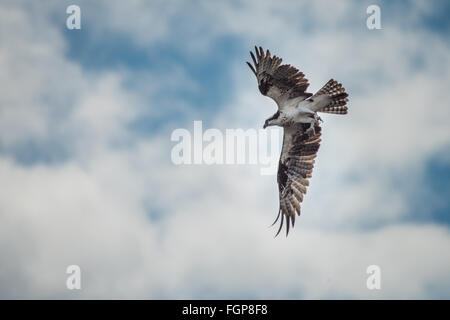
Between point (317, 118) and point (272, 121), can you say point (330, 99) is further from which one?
point (272, 121)

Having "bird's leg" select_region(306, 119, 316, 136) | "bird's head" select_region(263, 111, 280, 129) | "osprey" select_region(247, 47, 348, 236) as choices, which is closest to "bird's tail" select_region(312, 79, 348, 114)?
"osprey" select_region(247, 47, 348, 236)

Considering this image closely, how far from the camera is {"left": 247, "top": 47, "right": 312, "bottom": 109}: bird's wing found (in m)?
18.4

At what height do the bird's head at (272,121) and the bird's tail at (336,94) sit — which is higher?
the bird's tail at (336,94)

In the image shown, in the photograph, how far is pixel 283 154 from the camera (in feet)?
68.7

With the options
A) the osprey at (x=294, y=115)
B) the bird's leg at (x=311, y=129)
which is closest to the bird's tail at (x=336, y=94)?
the osprey at (x=294, y=115)

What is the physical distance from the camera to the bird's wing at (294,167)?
20391 millimetres

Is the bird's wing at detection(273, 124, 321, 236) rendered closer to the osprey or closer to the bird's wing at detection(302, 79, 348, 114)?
the osprey

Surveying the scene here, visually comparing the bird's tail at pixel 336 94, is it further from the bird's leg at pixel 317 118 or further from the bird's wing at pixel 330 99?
the bird's leg at pixel 317 118

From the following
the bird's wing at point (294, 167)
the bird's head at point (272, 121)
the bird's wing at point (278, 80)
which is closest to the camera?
the bird's wing at point (278, 80)
